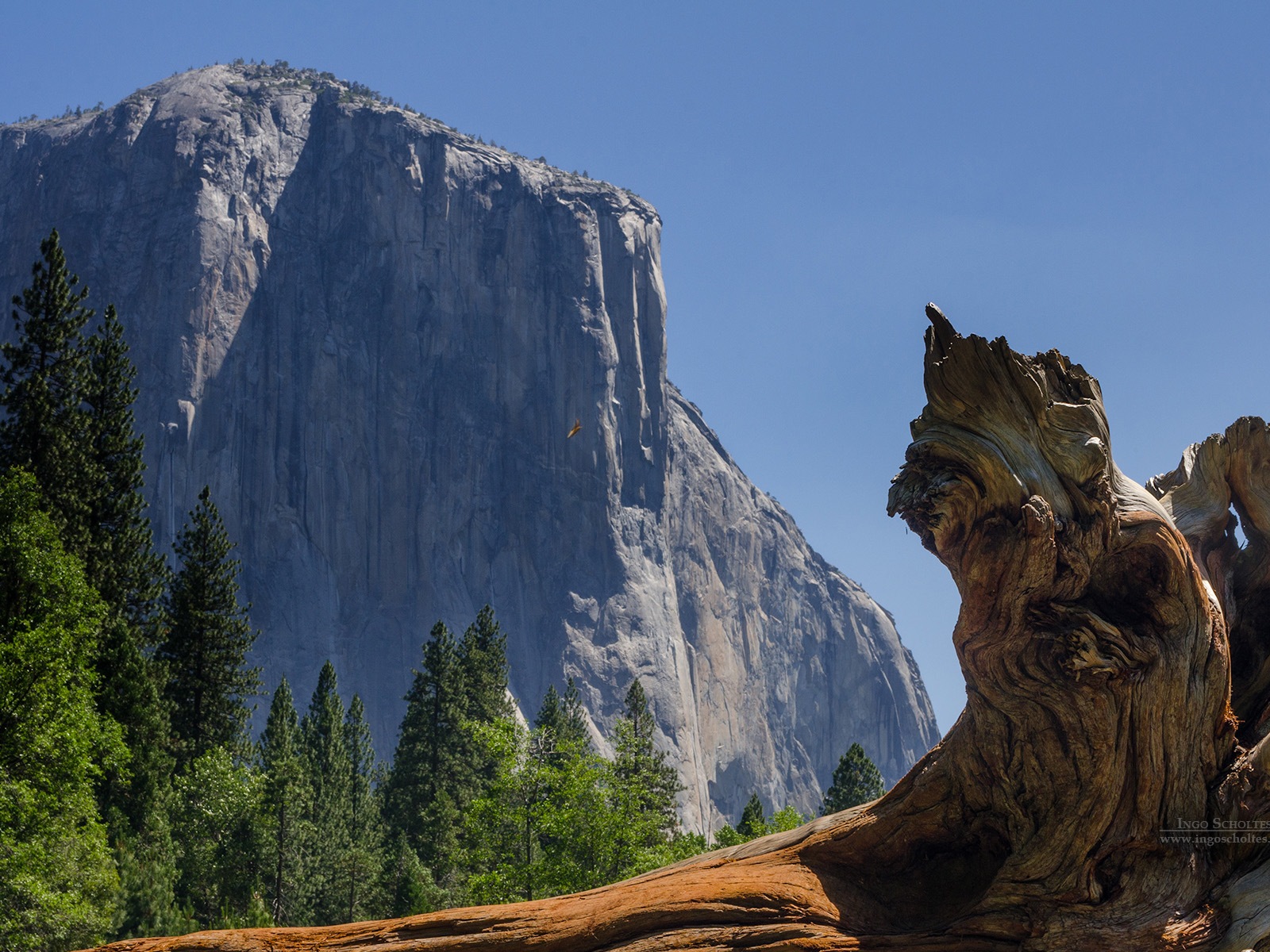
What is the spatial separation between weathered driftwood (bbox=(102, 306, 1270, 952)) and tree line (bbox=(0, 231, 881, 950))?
12.2 m

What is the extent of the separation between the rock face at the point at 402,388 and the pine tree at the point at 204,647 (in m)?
89.8

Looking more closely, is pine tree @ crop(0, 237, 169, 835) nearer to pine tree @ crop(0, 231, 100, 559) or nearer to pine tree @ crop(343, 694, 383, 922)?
pine tree @ crop(0, 231, 100, 559)

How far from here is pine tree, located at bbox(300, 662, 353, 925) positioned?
46812mm

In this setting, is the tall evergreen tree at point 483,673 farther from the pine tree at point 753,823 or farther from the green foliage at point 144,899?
the green foliage at point 144,899

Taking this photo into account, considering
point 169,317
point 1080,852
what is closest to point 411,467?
point 169,317

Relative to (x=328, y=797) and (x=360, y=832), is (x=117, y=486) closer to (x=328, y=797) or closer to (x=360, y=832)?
(x=328, y=797)

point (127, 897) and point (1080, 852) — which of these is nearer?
point (1080, 852)

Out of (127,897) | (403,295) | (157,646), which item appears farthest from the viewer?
(403,295)

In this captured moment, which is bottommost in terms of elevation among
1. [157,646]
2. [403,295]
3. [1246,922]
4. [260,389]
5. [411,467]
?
[1246,922]

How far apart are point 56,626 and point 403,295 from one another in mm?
137247

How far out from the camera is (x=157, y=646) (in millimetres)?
46219

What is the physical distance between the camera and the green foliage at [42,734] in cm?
1789

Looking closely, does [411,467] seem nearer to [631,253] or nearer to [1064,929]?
[631,253]

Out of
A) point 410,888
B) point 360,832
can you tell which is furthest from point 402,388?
point 410,888
